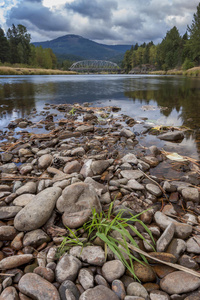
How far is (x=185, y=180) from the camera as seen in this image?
2877 mm

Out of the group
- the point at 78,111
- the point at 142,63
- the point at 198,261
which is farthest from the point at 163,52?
the point at 198,261

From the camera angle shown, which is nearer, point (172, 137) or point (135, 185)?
point (135, 185)

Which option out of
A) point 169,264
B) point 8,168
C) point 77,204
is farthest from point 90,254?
point 8,168

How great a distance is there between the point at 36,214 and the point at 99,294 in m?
0.99

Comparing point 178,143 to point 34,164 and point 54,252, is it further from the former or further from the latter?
point 54,252

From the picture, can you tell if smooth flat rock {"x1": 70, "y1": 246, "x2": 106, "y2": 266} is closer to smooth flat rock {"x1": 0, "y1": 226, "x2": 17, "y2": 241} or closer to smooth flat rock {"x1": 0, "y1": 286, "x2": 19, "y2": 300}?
smooth flat rock {"x1": 0, "y1": 286, "x2": 19, "y2": 300}

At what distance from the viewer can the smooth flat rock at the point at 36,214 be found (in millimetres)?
1900

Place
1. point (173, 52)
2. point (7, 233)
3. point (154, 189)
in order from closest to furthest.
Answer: point (7, 233) → point (154, 189) → point (173, 52)

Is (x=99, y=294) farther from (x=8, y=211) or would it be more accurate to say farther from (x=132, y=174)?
(x=132, y=174)

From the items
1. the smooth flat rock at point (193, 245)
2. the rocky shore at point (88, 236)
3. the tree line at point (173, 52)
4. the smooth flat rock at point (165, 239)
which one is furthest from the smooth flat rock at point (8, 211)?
the tree line at point (173, 52)

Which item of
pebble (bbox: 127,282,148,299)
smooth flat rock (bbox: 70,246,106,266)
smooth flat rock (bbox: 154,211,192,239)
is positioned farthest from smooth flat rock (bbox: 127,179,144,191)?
pebble (bbox: 127,282,148,299)

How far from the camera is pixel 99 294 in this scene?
1.31 meters

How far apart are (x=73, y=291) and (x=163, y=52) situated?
10225cm

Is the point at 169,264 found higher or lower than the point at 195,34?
lower
